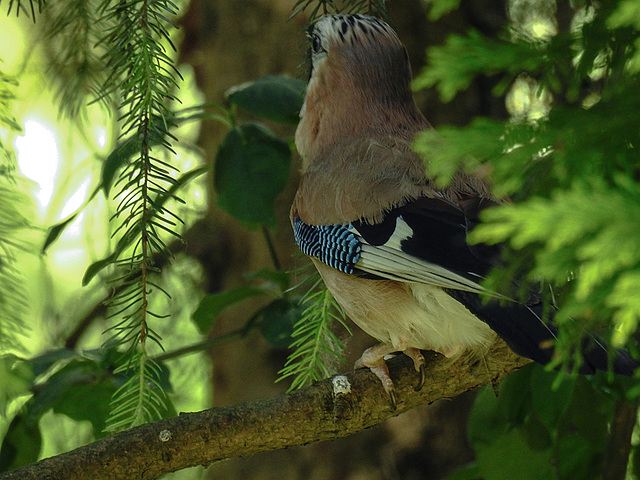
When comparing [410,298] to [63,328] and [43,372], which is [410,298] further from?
[63,328]

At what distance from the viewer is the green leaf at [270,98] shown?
79.4 inches

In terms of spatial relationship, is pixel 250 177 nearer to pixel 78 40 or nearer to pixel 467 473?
pixel 78 40

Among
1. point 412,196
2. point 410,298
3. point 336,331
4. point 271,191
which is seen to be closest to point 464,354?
point 410,298

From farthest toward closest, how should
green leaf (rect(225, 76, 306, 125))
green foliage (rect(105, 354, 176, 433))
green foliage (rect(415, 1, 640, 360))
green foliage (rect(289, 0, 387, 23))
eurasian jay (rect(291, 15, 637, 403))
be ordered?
green leaf (rect(225, 76, 306, 125)) < green foliage (rect(289, 0, 387, 23)) < eurasian jay (rect(291, 15, 637, 403)) < green foliage (rect(105, 354, 176, 433)) < green foliage (rect(415, 1, 640, 360))

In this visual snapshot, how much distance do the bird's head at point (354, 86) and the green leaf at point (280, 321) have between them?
0.44m

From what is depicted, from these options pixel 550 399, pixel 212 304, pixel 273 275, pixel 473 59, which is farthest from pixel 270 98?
pixel 473 59

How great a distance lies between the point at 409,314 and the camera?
1771 millimetres

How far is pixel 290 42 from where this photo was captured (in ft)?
10.3

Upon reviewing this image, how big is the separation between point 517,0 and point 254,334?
5.81 feet

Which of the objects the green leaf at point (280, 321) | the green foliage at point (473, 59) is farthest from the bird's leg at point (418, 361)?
the green foliage at point (473, 59)

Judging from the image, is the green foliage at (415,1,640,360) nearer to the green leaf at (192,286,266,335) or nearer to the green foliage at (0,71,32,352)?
the green foliage at (0,71,32,352)

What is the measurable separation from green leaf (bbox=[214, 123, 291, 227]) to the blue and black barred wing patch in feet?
0.59

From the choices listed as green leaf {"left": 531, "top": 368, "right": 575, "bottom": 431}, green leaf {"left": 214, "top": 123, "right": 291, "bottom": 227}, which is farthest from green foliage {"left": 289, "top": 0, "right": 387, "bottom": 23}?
green leaf {"left": 531, "top": 368, "right": 575, "bottom": 431}

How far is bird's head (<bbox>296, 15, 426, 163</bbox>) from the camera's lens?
2100mm
